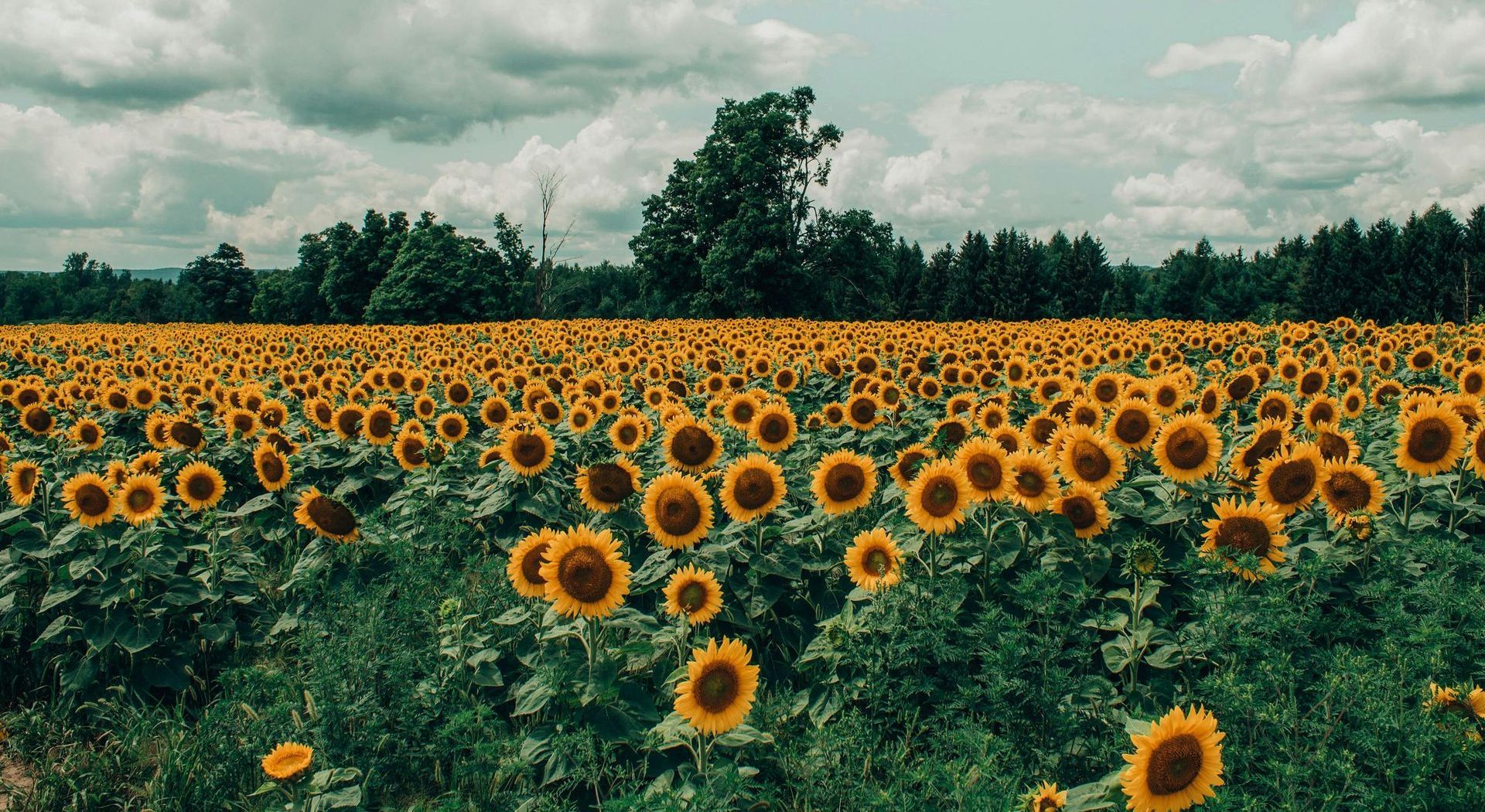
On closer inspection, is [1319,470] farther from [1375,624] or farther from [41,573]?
[41,573]

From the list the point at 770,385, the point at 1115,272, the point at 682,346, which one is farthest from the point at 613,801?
the point at 1115,272

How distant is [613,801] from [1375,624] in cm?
351

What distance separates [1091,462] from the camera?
509cm

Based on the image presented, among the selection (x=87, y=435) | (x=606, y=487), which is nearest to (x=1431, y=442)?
(x=606, y=487)

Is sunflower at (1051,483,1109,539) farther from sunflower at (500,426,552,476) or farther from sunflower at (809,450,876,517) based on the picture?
sunflower at (500,426,552,476)

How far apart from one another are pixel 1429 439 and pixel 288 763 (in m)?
6.32

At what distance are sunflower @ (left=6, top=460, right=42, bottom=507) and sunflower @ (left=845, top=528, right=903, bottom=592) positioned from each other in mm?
5549

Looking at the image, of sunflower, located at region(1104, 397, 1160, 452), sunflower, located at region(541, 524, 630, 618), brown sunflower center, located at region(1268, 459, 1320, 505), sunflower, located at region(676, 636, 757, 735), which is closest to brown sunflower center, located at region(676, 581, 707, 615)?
sunflower, located at region(541, 524, 630, 618)

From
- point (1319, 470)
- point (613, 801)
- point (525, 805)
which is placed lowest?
point (525, 805)

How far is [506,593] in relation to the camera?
5.28 meters

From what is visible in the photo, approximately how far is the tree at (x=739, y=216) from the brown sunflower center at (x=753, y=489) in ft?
154

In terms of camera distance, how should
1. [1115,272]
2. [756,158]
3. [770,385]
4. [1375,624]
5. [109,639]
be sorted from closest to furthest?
[1375,624], [109,639], [770,385], [756,158], [1115,272]

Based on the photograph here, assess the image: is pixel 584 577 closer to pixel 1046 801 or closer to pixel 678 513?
pixel 678 513

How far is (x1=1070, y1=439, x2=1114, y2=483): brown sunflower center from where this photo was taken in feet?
16.6
